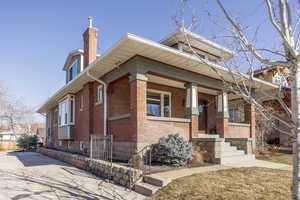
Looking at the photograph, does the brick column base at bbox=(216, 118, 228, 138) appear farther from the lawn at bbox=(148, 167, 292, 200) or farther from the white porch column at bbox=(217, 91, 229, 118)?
the lawn at bbox=(148, 167, 292, 200)

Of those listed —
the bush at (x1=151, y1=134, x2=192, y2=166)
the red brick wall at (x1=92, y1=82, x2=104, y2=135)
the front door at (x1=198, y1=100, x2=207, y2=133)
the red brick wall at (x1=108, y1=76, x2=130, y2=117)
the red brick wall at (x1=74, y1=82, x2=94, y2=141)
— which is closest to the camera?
the bush at (x1=151, y1=134, x2=192, y2=166)

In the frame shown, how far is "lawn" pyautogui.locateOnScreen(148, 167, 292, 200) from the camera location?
4.36 m

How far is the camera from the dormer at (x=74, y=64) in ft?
48.1

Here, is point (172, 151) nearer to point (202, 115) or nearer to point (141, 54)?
point (141, 54)

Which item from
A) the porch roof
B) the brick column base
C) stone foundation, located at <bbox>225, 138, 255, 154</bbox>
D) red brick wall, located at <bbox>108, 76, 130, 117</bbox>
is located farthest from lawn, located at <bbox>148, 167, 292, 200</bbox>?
red brick wall, located at <bbox>108, 76, 130, 117</bbox>

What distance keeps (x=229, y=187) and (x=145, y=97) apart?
438 centimetres

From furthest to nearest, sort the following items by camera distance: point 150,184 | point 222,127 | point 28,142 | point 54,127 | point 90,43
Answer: point 28,142, point 54,127, point 90,43, point 222,127, point 150,184

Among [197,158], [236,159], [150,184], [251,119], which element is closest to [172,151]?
[197,158]

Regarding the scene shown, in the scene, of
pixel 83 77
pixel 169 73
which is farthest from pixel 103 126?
pixel 169 73

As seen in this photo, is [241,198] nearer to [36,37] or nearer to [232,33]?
[232,33]

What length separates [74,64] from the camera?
15.7m

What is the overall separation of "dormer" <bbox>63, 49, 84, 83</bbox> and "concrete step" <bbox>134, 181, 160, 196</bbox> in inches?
409

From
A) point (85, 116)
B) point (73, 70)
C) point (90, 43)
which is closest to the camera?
point (85, 116)

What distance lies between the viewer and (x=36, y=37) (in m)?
13.6
